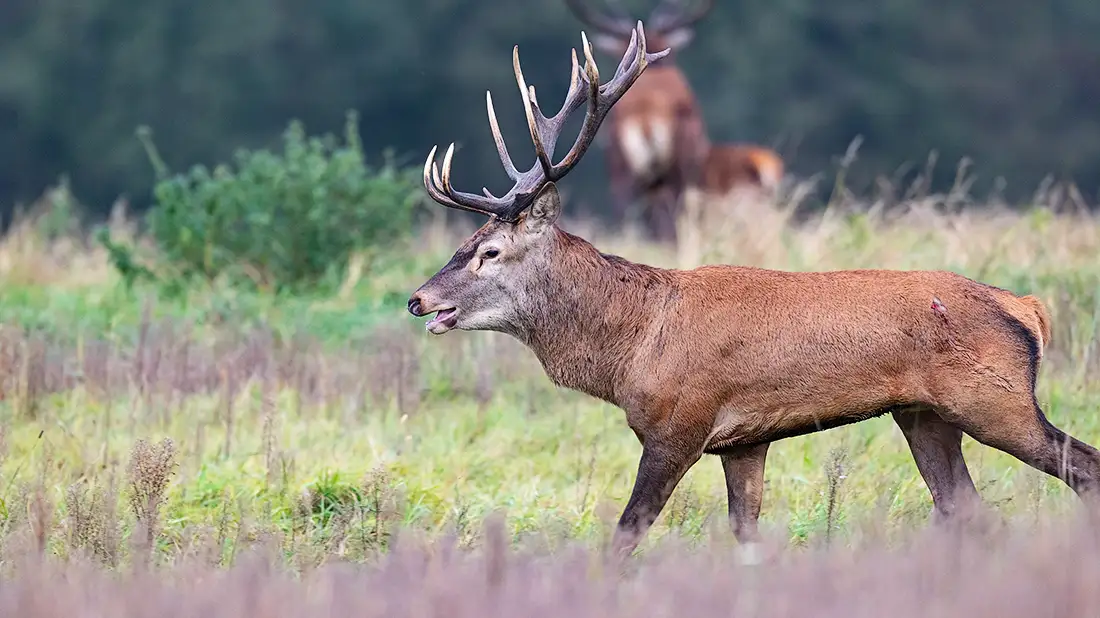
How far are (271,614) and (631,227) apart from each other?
10.9 meters

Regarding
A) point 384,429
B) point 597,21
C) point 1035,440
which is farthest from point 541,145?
point 597,21

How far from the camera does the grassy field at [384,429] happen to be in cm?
588

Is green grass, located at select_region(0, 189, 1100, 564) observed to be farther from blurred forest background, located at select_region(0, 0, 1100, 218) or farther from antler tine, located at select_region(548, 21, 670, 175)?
blurred forest background, located at select_region(0, 0, 1100, 218)

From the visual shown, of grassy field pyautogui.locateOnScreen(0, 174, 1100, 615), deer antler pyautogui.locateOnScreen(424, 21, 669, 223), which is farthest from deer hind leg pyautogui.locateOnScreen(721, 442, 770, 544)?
deer antler pyautogui.locateOnScreen(424, 21, 669, 223)

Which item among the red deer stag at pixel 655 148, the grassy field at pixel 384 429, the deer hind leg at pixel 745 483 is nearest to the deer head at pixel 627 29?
the red deer stag at pixel 655 148

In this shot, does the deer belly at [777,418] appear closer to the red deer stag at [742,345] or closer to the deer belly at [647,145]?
the red deer stag at [742,345]

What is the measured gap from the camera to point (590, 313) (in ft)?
20.7

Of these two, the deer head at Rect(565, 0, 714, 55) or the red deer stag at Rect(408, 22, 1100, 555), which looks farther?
the deer head at Rect(565, 0, 714, 55)

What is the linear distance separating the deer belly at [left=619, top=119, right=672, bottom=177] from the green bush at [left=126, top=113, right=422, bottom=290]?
386 cm

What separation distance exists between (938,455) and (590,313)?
1.36m

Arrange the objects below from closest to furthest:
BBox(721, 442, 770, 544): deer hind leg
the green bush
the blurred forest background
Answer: BBox(721, 442, 770, 544): deer hind leg → the green bush → the blurred forest background

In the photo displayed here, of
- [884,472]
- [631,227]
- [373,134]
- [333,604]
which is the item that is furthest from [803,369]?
[373,134]

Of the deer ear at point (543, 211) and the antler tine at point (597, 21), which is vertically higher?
the antler tine at point (597, 21)

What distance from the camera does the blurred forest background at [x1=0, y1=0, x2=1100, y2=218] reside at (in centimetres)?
2994
